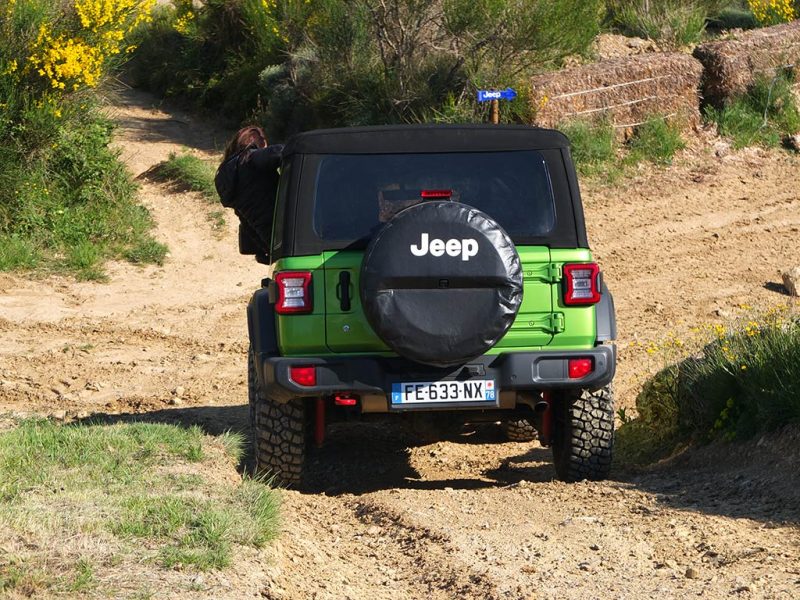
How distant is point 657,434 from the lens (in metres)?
7.35

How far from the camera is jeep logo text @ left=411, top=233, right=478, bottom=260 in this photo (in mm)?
5387

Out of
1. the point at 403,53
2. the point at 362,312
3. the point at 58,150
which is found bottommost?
the point at 362,312

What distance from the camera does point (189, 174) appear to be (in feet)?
48.0

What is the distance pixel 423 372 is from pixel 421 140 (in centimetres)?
107

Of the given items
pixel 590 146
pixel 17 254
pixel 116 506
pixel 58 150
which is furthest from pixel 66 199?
pixel 116 506

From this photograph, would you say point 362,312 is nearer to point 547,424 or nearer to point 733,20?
point 547,424

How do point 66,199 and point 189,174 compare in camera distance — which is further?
point 189,174

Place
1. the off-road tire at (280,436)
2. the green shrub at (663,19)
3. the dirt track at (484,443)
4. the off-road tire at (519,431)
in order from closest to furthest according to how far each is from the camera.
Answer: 1. the dirt track at (484,443)
2. the off-road tire at (280,436)
3. the off-road tire at (519,431)
4. the green shrub at (663,19)

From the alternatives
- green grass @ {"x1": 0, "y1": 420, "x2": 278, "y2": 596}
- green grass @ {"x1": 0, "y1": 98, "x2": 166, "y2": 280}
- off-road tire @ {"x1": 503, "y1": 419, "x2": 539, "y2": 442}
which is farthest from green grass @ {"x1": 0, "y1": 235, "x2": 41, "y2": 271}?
off-road tire @ {"x1": 503, "y1": 419, "x2": 539, "y2": 442}

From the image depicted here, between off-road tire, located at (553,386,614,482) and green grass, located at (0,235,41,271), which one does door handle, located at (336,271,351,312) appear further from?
green grass, located at (0,235,41,271)

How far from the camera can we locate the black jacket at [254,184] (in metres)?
7.10

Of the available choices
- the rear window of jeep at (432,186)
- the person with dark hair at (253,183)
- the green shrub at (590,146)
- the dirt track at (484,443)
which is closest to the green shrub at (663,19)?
the dirt track at (484,443)

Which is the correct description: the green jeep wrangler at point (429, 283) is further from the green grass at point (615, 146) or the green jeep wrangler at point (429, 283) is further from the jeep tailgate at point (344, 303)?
the green grass at point (615, 146)

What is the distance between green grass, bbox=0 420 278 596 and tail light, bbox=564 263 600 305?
159 cm
